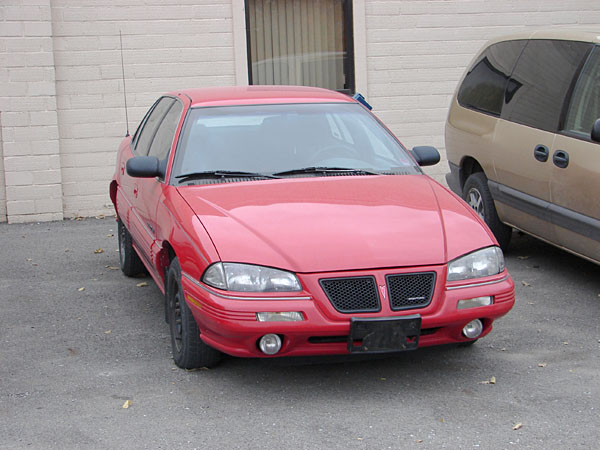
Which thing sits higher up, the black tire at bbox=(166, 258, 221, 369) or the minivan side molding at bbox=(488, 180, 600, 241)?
the minivan side molding at bbox=(488, 180, 600, 241)

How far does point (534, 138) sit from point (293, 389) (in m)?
3.24

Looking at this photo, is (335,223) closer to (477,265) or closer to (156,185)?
(477,265)

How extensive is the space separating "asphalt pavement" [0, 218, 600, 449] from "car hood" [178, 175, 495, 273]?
0.58 metres

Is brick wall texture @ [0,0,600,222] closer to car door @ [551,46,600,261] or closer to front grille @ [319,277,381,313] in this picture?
car door @ [551,46,600,261]

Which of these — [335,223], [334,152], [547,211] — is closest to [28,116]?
[334,152]

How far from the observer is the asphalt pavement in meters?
4.26

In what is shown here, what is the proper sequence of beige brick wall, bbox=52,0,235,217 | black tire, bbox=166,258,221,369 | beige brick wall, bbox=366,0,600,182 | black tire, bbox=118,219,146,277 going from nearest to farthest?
black tire, bbox=166,258,221,369 < black tire, bbox=118,219,146,277 < beige brick wall, bbox=52,0,235,217 < beige brick wall, bbox=366,0,600,182

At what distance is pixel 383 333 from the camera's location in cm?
452

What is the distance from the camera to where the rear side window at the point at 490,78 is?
7785 mm

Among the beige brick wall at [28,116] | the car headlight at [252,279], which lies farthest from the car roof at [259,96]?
the beige brick wall at [28,116]

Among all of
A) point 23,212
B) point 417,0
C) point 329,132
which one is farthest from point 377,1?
point 329,132

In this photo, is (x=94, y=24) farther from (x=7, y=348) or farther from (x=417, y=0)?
(x=7, y=348)

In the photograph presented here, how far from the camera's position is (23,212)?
34.3 ft

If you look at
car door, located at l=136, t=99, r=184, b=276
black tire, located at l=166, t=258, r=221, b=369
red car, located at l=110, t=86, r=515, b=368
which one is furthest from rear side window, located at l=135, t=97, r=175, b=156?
black tire, located at l=166, t=258, r=221, b=369
